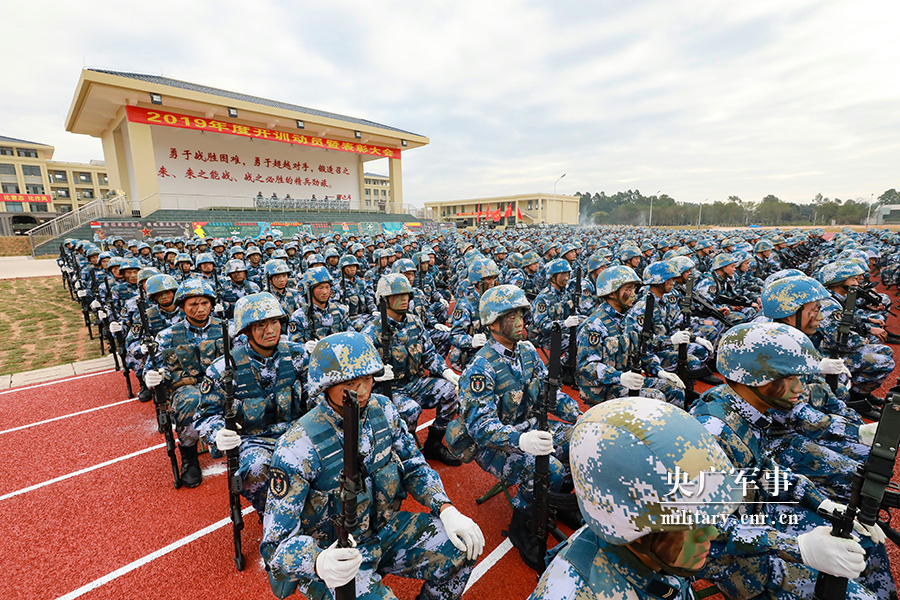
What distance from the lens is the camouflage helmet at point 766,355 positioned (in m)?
2.62

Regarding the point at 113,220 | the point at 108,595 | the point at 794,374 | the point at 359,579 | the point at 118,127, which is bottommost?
the point at 108,595

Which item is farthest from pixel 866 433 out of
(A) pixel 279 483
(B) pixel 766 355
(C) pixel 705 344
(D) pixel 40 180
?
(D) pixel 40 180

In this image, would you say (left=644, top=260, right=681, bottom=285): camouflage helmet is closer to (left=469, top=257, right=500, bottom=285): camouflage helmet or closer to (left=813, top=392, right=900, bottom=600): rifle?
(left=469, top=257, right=500, bottom=285): camouflage helmet

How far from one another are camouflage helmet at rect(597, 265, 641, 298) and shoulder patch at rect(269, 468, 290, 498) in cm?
447

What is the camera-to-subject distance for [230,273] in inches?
328

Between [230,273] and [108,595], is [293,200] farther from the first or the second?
[108,595]

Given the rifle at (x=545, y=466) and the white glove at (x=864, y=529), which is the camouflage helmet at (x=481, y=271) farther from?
the white glove at (x=864, y=529)

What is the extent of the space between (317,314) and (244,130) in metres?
31.4

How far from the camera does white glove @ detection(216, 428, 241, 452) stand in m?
3.40

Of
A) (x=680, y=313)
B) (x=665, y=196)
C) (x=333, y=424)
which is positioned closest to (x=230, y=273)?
(x=333, y=424)

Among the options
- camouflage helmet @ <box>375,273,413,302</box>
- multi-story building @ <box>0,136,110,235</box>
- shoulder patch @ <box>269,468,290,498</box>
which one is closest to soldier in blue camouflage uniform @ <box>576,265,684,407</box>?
camouflage helmet @ <box>375,273,413,302</box>

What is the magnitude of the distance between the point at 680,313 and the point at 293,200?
3368 centimetres

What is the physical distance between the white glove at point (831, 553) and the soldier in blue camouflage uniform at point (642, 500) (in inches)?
50.0

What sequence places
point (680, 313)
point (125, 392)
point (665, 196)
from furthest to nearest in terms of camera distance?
point (665, 196) → point (125, 392) → point (680, 313)
